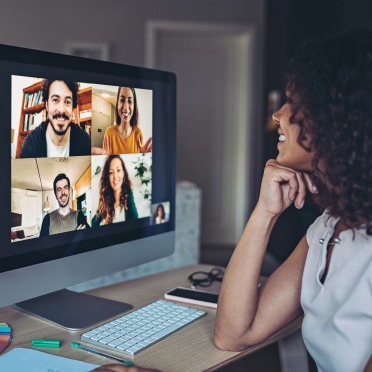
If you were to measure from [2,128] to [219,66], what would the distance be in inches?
190

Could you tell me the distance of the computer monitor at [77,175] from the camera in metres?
1.04

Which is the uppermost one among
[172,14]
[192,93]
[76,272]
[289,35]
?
[172,14]

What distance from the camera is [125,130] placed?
1.29 meters

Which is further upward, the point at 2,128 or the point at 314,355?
the point at 2,128

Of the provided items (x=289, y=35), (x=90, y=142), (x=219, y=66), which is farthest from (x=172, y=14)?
(x=90, y=142)

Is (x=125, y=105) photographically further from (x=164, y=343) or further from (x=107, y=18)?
(x=107, y=18)

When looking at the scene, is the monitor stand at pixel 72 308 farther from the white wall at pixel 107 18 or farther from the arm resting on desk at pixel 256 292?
the white wall at pixel 107 18

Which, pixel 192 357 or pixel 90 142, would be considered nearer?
pixel 192 357

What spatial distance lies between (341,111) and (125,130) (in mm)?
498

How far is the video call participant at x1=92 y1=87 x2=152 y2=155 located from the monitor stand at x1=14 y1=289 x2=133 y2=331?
34cm

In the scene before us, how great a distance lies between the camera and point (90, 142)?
1.19 meters

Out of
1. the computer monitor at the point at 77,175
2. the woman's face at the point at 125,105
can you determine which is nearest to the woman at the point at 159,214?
the computer monitor at the point at 77,175

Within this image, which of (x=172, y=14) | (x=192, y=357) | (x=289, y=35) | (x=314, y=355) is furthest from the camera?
(x=172, y=14)

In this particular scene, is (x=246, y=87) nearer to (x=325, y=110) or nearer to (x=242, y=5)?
(x=242, y=5)
